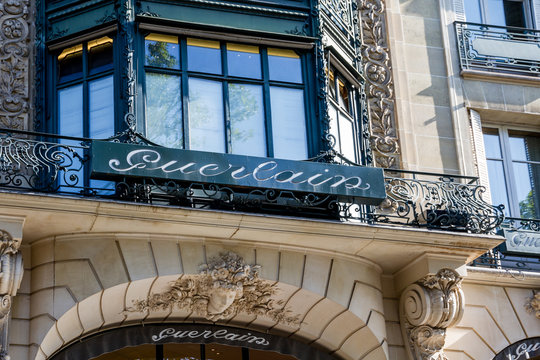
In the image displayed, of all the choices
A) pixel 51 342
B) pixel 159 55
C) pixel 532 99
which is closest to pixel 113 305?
pixel 51 342

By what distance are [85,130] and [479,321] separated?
23.3ft

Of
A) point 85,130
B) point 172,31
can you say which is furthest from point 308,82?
point 85,130

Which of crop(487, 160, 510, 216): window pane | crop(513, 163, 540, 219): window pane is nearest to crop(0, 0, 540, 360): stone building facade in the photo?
crop(487, 160, 510, 216): window pane

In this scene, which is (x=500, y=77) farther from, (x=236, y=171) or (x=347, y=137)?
(x=236, y=171)

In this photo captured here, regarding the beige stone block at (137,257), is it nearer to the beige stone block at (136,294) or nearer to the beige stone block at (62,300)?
the beige stone block at (136,294)

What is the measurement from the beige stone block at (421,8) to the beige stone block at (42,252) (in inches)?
330

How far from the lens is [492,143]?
20.8 meters

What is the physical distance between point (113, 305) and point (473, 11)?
954cm

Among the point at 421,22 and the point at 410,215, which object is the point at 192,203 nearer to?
the point at 410,215

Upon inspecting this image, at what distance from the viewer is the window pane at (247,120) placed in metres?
17.8

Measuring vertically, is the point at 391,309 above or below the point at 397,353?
above

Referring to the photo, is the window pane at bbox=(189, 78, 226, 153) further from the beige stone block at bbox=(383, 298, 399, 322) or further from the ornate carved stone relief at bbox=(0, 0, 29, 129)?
the beige stone block at bbox=(383, 298, 399, 322)

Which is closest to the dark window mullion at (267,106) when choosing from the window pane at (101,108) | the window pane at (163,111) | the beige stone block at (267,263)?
the window pane at (163,111)

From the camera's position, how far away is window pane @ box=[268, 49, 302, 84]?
18453 mm
